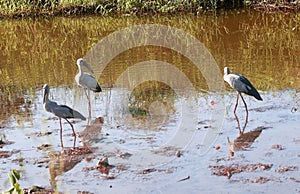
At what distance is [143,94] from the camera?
10.9 metres

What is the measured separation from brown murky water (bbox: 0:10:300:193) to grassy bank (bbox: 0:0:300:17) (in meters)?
0.60

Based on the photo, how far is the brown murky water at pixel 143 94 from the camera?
25.5ft

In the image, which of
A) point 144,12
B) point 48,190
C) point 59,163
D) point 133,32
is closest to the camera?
point 48,190

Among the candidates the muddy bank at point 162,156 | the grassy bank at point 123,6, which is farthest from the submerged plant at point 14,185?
the grassy bank at point 123,6

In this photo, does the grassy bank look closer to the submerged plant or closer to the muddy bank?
the muddy bank

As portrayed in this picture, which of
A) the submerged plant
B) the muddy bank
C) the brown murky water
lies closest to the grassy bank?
the brown murky water

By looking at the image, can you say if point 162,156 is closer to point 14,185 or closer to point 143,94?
point 143,94

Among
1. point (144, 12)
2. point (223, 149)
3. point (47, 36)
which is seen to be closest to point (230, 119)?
point (223, 149)

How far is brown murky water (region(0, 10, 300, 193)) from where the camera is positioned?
7.77m

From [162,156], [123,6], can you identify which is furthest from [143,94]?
[123,6]

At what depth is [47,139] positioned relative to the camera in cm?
898

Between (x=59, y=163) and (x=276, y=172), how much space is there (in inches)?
109

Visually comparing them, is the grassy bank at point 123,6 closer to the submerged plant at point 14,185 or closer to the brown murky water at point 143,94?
the brown murky water at point 143,94

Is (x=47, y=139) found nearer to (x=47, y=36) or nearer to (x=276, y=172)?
(x=276, y=172)
